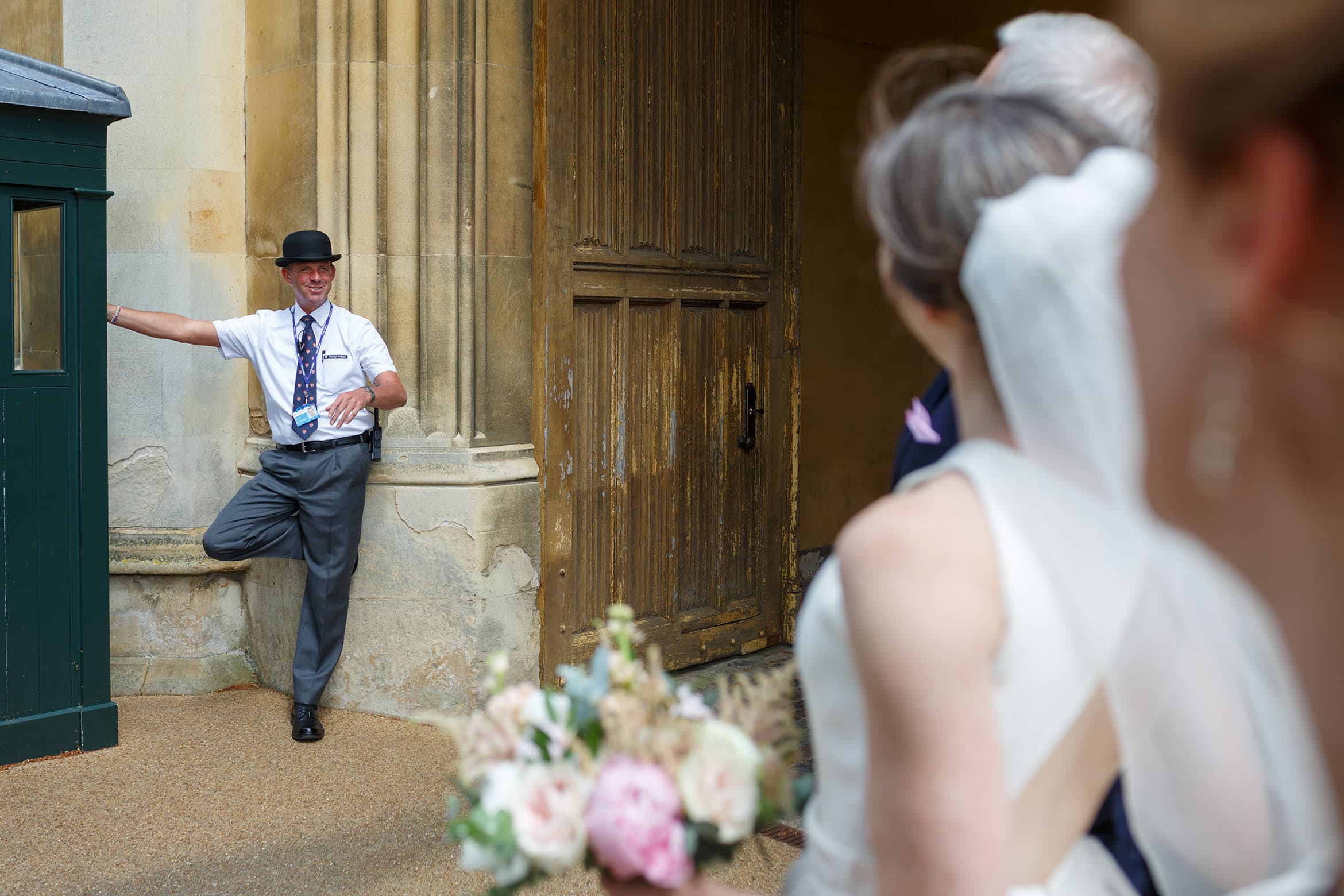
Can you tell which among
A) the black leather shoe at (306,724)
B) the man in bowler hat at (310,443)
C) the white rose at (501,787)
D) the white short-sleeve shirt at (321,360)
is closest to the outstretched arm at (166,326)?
the man in bowler hat at (310,443)

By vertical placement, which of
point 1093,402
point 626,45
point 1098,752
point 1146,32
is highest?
point 626,45

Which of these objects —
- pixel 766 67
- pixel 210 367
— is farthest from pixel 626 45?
pixel 210 367

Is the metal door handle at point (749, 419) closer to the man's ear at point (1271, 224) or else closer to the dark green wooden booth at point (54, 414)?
the dark green wooden booth at point (54, 414)

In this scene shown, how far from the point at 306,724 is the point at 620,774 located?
3.75 metres

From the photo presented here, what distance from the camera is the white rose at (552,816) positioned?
4.25ft

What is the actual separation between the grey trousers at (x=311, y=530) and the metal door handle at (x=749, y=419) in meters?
2.03

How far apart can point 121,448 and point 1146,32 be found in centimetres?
543

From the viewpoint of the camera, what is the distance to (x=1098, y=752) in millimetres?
1257

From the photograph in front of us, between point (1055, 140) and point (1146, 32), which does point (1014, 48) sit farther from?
point (1146, 32)

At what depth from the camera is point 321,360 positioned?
15.7 ft

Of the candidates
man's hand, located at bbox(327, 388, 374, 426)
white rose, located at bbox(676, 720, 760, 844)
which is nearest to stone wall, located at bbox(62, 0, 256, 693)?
man's hand, located at bbox(327, 388, 374, 426)

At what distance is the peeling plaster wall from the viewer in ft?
16.1

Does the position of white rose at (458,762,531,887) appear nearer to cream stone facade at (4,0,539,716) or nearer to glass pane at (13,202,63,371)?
cream stone facade at (4,0,539,716)

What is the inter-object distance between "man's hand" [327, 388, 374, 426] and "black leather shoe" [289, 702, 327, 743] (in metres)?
1.11
